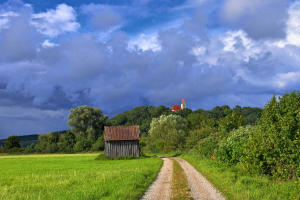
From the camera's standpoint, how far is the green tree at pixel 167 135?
72.7 metres

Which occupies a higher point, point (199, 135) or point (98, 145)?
point (199, 135)

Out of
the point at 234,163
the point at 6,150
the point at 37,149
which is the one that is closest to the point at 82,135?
the point at 37,149

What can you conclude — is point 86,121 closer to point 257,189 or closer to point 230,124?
point 230,124

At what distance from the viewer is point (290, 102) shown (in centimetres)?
1803

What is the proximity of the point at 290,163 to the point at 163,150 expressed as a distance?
5931 cm

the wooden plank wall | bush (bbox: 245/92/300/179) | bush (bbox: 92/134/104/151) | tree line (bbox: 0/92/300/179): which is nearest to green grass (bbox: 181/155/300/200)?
bush (bbox: 245/92/300/179)

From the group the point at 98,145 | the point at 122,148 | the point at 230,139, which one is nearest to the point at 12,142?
the point at 98,145

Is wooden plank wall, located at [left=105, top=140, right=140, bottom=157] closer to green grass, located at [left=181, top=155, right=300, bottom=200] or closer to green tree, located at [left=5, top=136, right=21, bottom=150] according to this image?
green grass, located at [left=181, top=155, right=300, bottom=200]

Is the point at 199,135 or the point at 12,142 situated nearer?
the point at 199,135

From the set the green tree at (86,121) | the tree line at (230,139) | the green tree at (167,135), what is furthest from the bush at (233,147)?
the green tree at (86,121)

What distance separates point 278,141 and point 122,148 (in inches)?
1598

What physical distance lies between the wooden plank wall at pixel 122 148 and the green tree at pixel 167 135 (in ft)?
61.5

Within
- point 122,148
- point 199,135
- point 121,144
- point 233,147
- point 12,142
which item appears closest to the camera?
point 233,147

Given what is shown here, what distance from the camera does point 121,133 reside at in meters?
56.7
